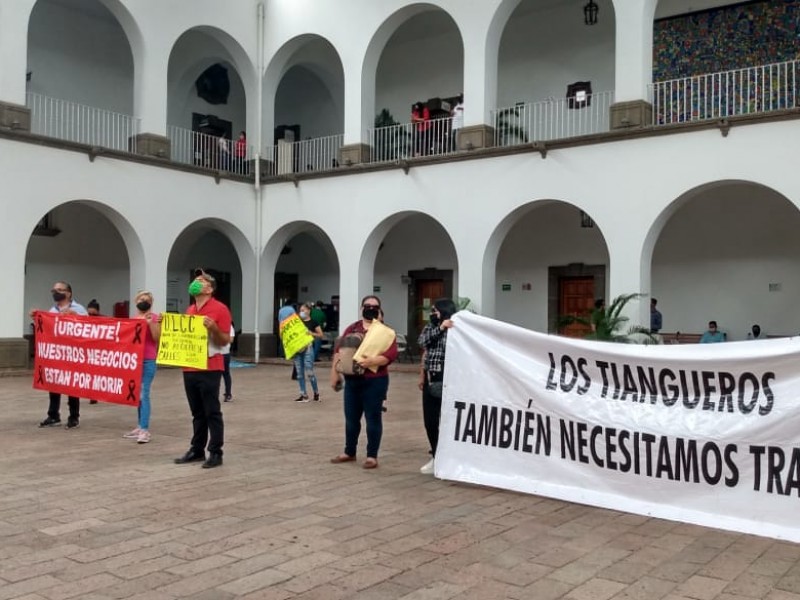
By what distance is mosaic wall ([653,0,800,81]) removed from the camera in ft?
49.7

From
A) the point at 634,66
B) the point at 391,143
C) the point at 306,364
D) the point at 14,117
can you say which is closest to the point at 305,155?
the point at 391,143

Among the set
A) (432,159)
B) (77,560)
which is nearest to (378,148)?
(432,159)

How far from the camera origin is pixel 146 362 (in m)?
8.26

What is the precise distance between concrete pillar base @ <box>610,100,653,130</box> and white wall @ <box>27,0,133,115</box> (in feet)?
43.6

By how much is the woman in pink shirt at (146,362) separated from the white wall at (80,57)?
13.5 m

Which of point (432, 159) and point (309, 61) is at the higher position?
point (309, 61)

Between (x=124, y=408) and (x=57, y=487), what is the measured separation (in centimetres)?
498

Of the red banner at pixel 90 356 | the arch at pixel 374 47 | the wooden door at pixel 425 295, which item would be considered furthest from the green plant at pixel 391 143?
the red banner at pixel 90 356

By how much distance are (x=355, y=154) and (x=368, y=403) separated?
492 inches

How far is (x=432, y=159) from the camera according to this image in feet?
56.0

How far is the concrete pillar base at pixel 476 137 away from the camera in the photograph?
53.7 ft

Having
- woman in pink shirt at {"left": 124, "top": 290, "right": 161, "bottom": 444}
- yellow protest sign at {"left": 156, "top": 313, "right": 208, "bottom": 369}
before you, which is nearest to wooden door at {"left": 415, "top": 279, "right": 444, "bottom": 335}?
woman in pink shirt at {"left": 124, "top": 290, "right": 161, "bottom": 444}

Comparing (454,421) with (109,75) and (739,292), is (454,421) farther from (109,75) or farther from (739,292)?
(109,75)

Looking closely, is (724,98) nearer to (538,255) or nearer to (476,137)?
(476,137)
